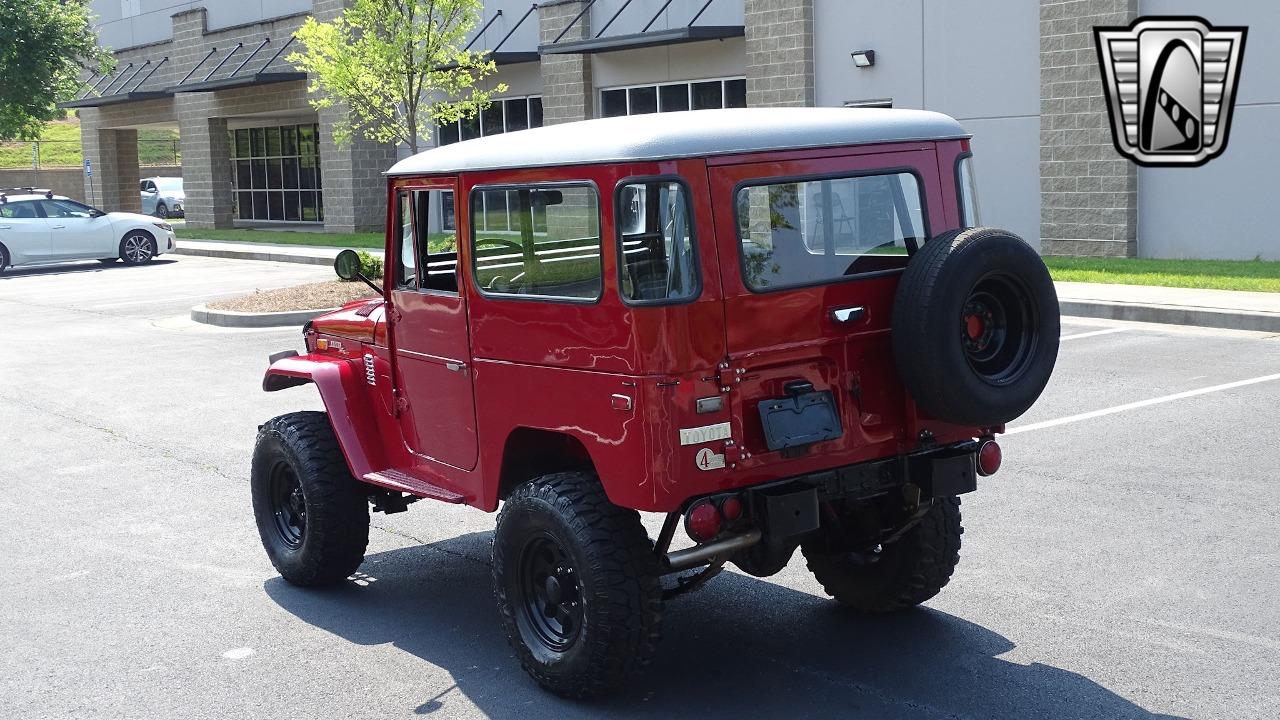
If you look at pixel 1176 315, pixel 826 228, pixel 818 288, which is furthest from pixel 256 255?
pixel 818 288

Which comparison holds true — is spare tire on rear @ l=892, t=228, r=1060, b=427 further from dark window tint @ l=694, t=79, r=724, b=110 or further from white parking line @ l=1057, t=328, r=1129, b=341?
dark window tint @ l=694, t=79, r=724, b=110

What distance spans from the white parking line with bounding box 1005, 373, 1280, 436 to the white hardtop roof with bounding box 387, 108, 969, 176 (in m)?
4.90

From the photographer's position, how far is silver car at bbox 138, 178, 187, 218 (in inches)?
2176

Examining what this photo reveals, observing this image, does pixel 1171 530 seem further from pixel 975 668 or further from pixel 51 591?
pixel 51 591

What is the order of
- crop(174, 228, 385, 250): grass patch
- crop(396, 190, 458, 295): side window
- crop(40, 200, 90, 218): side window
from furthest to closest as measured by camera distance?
crop(174, 228, 385, 250): grass patch → crop(40, 200, 90, 218): side window → crop(396, 190, 458, 295): side window

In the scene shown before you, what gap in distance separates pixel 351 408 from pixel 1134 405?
663cm

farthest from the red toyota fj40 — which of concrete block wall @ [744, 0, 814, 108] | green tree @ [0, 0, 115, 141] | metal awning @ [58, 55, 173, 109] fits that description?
metal awning @ [58, 55, 173, 109]

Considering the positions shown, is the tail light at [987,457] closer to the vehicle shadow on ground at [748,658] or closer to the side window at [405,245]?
the vehicle shadow on ground at [748,658]

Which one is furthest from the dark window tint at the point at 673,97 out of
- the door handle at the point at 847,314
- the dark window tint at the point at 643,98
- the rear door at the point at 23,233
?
the door handle at the point at 847,314

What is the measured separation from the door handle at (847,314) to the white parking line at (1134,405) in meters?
4.98

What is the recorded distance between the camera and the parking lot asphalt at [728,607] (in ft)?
17.7

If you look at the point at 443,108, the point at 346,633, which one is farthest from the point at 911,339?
the point at 443,108

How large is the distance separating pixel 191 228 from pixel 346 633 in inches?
1532

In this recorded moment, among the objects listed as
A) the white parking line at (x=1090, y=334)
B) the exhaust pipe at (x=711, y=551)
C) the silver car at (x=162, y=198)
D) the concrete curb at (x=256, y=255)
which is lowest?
the white parking line at (x=1090, y=334)
